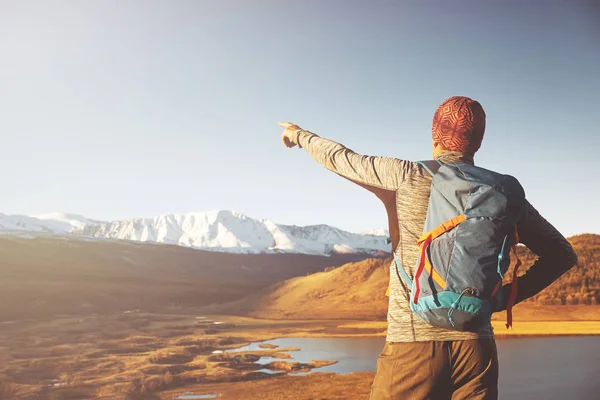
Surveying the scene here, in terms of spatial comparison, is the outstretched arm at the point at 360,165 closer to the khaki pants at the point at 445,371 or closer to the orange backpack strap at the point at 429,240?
the orange backpack strap at the point at 429,240

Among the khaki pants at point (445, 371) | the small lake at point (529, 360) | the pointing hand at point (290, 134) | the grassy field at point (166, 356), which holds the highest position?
the pointing hand at point (290, 134)

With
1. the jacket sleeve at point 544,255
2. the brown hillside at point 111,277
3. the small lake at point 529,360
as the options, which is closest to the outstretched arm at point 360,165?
the jacket sleeve at point 544,255

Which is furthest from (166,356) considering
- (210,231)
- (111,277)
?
(210,231)

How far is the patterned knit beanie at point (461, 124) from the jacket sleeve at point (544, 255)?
12.4 inches

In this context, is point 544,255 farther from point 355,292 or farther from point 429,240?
point 355,292

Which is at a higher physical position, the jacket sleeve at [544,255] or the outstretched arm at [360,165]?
the outstretched arm at [360,165]

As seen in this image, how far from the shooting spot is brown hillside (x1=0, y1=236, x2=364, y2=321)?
1516 cm

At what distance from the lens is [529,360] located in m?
6.36

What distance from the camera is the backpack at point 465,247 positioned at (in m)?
1.25

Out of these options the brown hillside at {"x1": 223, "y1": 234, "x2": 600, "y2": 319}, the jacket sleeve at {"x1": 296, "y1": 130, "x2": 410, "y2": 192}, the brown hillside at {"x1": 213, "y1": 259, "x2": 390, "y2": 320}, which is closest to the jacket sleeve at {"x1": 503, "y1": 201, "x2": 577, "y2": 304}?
the jacket sleeve at {"x1": 296, "y1": 130, "x2": 410, "y2": 192}

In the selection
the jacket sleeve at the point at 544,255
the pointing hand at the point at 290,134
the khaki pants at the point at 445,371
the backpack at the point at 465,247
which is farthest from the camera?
the pointing hand at the point at 290,134

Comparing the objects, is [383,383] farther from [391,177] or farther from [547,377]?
[547,377]

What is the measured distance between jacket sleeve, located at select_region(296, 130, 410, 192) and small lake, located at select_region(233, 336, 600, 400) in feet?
14.6

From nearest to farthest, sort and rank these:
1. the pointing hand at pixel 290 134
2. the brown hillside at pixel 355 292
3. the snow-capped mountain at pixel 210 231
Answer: the pointing hand at pixel 290 134 → the brown hillside at pixel 355 292 → the snow-capped mountain at pixel 210 231
